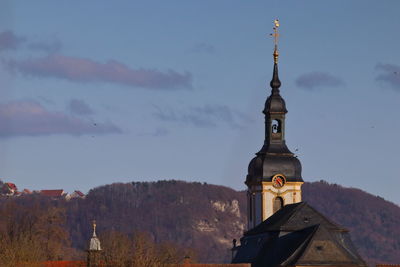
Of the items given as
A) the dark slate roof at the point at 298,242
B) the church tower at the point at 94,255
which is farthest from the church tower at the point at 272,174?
the church tower at the point at 94,255

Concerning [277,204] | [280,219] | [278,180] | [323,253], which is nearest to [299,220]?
[280,219]

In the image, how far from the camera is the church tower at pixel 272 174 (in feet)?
456

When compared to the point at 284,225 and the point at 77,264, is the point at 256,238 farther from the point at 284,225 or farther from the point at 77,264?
the point at 77,264

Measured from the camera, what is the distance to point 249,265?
11538 centimetres

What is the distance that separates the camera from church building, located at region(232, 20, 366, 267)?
105188mm

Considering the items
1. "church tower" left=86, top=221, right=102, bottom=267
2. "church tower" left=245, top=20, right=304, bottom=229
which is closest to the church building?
"church tower" left=245, top=20, right=304, bottom=229

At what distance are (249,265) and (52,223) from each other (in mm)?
35728

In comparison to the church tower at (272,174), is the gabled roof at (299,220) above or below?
below

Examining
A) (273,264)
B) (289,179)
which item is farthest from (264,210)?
(273,264)

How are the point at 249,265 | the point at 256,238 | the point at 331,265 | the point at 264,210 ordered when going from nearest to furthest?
the point at 331,265 → the point at 249,265 → the point at 256,238 → the point at 264,210

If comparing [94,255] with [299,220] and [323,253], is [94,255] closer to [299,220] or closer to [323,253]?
[323,253]

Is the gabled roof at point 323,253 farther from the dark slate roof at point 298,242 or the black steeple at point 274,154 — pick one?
the black steeple at point 274,154

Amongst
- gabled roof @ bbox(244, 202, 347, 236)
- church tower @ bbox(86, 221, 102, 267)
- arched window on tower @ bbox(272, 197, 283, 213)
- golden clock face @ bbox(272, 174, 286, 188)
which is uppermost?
golden clock face @ bbox(272, 174, 286, 188)

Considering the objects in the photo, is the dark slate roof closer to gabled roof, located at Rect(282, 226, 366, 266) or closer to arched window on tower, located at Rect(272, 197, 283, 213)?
gabled roof, located at Rect(282, 226, 366, 266)
